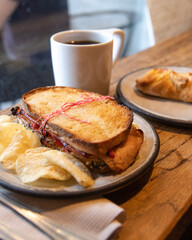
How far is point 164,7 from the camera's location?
3.40 metres

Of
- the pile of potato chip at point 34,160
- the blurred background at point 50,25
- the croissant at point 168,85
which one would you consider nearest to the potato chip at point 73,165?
the pile of potato chip at point 34,160

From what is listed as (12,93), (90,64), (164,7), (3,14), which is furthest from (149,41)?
(90,64)

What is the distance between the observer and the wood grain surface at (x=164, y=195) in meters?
0.63

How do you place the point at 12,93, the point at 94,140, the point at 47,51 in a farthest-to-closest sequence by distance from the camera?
the point at 47,51, the point at 12,93, the point at 94,140

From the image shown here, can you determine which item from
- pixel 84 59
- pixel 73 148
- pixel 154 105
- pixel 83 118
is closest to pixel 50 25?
pixel 84 59

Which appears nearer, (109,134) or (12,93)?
(109,134)

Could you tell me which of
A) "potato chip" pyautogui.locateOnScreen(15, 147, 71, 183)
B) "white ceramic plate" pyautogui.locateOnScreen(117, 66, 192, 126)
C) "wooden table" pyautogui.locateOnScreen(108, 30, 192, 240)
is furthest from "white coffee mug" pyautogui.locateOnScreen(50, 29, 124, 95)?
"potato chip" pyautogui.locateOnScreen(15, 147, 71, 183)

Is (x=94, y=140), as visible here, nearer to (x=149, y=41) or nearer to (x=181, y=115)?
(x=181, y=115)

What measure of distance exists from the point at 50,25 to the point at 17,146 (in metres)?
2.08

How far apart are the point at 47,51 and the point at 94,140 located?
1.97 m

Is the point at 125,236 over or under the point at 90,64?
under

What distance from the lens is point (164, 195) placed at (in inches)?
28.4

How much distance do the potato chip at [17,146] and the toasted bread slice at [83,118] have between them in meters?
0.06

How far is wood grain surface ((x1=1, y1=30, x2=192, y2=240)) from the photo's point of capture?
24.7 inches
